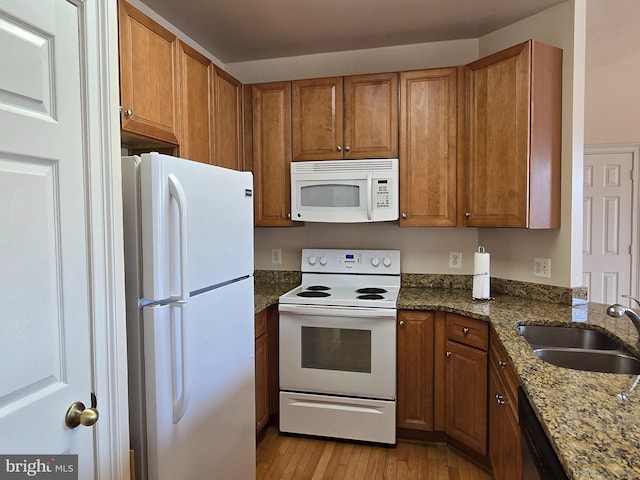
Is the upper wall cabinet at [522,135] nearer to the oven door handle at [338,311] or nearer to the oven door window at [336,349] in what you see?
the oven door handle at [338,311]

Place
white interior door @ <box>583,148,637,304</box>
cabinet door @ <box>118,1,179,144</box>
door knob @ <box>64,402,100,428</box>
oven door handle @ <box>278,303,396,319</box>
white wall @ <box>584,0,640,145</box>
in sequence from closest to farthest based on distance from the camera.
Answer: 1. door knob @ <box>64,402,100,428</box>
2. cabinet door @ <box>118,1,179,144</box>
3. oven door handle @ <box>278,303,396,319</box>
4. white wall @ <box>584,0,640,145</box>
5. white interior door @ <box>583,148,637,304</box>

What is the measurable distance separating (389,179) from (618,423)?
1.90m

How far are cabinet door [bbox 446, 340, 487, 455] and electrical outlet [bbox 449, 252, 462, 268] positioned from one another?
704mm

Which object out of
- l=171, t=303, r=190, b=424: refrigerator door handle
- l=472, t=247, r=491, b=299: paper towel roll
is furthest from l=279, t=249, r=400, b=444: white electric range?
l=171, t=303, r=190, b=424: refrigerator door handle

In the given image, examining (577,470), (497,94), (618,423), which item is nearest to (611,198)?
(497,94)

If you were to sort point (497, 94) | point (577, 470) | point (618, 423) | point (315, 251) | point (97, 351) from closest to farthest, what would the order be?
point (577, 470), point (618, 423), point (97, 351), point (497, 94), point (315, 251)

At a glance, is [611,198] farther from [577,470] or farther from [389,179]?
[577,470]

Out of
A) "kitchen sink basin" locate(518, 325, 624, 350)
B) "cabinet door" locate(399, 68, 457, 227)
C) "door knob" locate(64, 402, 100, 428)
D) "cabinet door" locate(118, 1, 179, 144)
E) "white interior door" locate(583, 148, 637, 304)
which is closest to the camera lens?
"door knob" locate(64, 402, 100, 428)

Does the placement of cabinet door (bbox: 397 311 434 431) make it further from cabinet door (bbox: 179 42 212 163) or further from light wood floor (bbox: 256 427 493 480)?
cabinet door (bbox: 179 42 212 163)

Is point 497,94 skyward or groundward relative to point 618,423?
skyward

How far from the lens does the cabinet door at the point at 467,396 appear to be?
87.7 inches

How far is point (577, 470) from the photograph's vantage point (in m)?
0.81

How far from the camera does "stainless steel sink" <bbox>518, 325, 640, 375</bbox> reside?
5.28 ft

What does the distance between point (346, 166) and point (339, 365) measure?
128 cm
